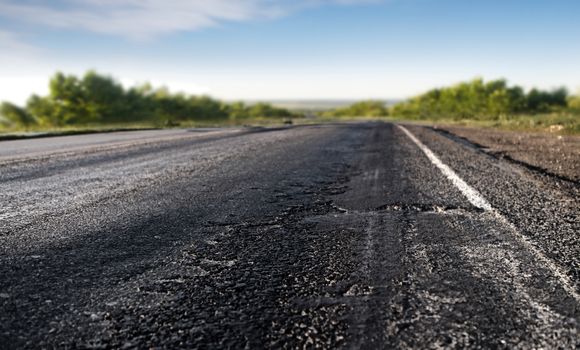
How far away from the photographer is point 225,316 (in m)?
1.57

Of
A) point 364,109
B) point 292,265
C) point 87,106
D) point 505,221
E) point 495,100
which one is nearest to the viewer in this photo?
point 292,265

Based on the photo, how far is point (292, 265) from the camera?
7.03ft

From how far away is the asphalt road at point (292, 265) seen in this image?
1463 mm

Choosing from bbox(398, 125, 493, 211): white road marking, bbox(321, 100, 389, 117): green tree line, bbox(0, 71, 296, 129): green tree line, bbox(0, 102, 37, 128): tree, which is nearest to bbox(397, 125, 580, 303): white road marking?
bbox(398, 125, 493, 211): white road marking

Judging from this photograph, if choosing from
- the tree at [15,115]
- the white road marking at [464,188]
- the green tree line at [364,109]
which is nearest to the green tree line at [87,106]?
the tree at [15,115]

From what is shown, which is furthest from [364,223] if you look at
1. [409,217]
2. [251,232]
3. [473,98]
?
[473,98]

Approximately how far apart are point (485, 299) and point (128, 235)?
2.15 meters

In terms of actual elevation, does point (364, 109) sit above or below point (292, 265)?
above

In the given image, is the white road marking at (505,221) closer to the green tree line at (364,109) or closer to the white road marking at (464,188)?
the white road marking at (464,188)

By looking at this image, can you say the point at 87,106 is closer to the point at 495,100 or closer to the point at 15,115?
the point at 15,115

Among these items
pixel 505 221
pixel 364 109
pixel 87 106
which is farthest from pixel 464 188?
pixel 364 109

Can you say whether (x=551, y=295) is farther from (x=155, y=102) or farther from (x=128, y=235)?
(x=155, y=102)

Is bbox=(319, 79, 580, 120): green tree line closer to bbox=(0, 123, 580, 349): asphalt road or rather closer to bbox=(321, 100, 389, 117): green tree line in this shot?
bbox=(321, 100, 389, 117): green tree line

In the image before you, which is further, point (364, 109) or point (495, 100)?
point (364, 109)
